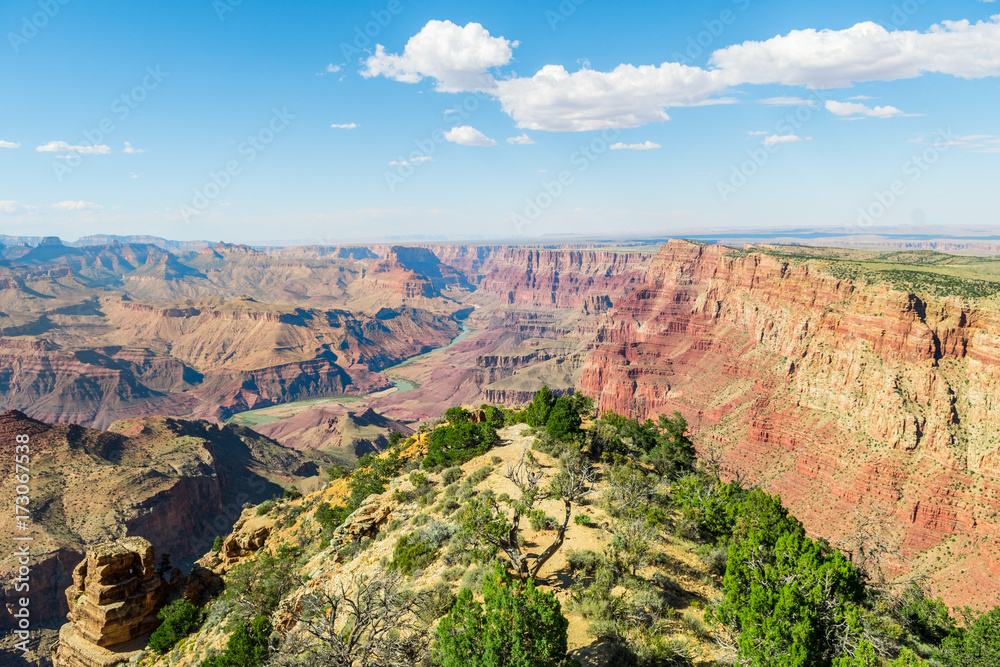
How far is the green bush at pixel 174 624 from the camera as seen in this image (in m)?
32.9

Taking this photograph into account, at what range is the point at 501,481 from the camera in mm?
34000

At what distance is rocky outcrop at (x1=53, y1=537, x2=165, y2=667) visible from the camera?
34.3 meters

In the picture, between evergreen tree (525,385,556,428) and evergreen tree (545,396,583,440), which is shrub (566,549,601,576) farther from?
evergreen tree (525,385,556,428)

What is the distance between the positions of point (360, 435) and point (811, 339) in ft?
444

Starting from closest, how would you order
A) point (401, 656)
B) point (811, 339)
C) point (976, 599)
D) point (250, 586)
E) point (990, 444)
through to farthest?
point (401, 656) < point (250, 586) < point (976, 599) < point (990, 444) < point (811, 339)

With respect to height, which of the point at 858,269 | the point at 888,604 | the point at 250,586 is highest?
the point at 858,269

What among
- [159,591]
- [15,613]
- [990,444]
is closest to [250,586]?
[159,591]

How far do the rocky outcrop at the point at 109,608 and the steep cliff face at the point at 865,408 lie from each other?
7239 centimetres

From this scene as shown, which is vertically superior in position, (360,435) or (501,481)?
(501,481)

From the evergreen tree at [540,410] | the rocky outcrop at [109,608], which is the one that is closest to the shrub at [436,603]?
the evergreen tree at [540,410]

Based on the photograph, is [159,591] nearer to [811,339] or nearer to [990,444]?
[990,444]

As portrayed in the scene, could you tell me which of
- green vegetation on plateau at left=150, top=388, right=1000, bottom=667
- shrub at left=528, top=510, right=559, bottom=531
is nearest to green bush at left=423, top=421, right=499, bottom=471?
green vegetation on plateau at left=150, top=388, right=1000, bottom=667

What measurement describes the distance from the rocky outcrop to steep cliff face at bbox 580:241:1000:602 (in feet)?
237

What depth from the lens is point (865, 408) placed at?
230 feet
